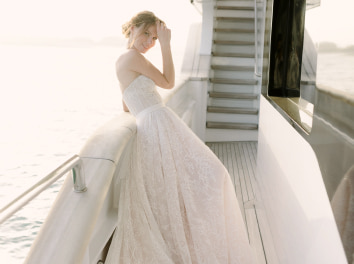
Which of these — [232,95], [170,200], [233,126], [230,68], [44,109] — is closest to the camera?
[170,200]

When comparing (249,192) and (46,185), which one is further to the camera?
(249,192)

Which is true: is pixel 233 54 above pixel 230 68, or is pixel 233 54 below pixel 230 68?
above

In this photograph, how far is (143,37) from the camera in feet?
6.02

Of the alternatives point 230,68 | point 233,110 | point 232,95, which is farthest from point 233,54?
point 233,110

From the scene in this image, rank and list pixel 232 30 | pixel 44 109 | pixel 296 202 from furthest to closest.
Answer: pixel 44 109 < pixel 232 30 < pixel 296 202

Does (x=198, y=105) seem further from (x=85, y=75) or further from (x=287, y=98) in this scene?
(x=85, y=75)

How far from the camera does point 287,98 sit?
2.28 meters

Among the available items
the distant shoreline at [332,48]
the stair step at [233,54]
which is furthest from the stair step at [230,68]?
the distant shoreline at [332,48]

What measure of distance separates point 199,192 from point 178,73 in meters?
3.29

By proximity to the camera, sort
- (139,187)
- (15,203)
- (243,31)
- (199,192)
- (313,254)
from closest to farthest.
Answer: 1. (15,203)
2. (313,254)
3. (139,187)
4. (199,192)
5. (243,31)

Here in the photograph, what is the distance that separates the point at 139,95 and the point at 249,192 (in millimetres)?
1740

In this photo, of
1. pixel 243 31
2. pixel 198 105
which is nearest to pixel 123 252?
pixel 198 105

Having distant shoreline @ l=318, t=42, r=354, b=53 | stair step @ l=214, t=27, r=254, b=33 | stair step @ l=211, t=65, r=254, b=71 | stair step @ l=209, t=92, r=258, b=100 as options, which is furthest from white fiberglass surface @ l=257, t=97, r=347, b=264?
stair step @ l=214, t=27, r=254, b=33

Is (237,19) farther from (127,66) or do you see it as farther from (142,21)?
(127,66)
